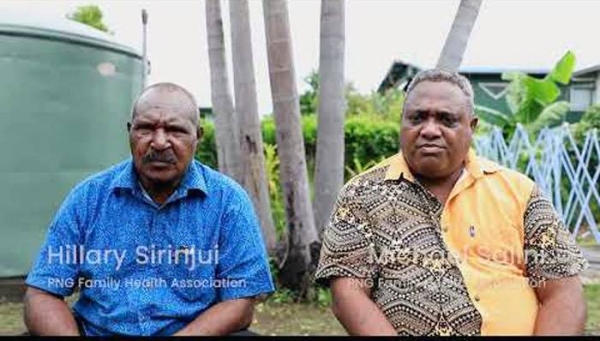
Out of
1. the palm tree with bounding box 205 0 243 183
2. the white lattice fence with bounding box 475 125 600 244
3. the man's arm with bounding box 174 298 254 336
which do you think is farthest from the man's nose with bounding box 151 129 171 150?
the white lattice fence with bounding box 475 125 600 244

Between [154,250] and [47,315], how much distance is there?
16.6 inches

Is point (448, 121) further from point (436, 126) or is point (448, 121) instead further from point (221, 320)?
point (221, 320)

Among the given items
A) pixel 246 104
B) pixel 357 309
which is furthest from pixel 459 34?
pixel 357 309

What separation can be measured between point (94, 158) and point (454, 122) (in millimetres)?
5013

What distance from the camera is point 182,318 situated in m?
2.86

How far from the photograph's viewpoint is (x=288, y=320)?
6.24m

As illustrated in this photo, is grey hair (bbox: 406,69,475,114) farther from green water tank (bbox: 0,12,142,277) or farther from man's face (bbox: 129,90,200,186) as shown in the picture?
green water tank (bbox: 0,12,142,277)

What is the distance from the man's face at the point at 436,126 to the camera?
2791mm

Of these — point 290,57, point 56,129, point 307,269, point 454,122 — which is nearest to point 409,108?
point 454,122

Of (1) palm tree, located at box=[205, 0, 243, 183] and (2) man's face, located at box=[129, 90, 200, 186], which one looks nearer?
(2) man's face, located at box=[129, 90, 200, 186]

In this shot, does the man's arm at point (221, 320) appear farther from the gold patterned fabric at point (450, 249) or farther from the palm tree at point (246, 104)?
the palm tree at point (246, 104)

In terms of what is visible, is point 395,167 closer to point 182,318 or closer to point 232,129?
point 182,318

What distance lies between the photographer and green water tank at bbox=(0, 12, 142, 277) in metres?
6.72

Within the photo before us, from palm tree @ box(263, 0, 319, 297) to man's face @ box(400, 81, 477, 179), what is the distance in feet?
11.1
